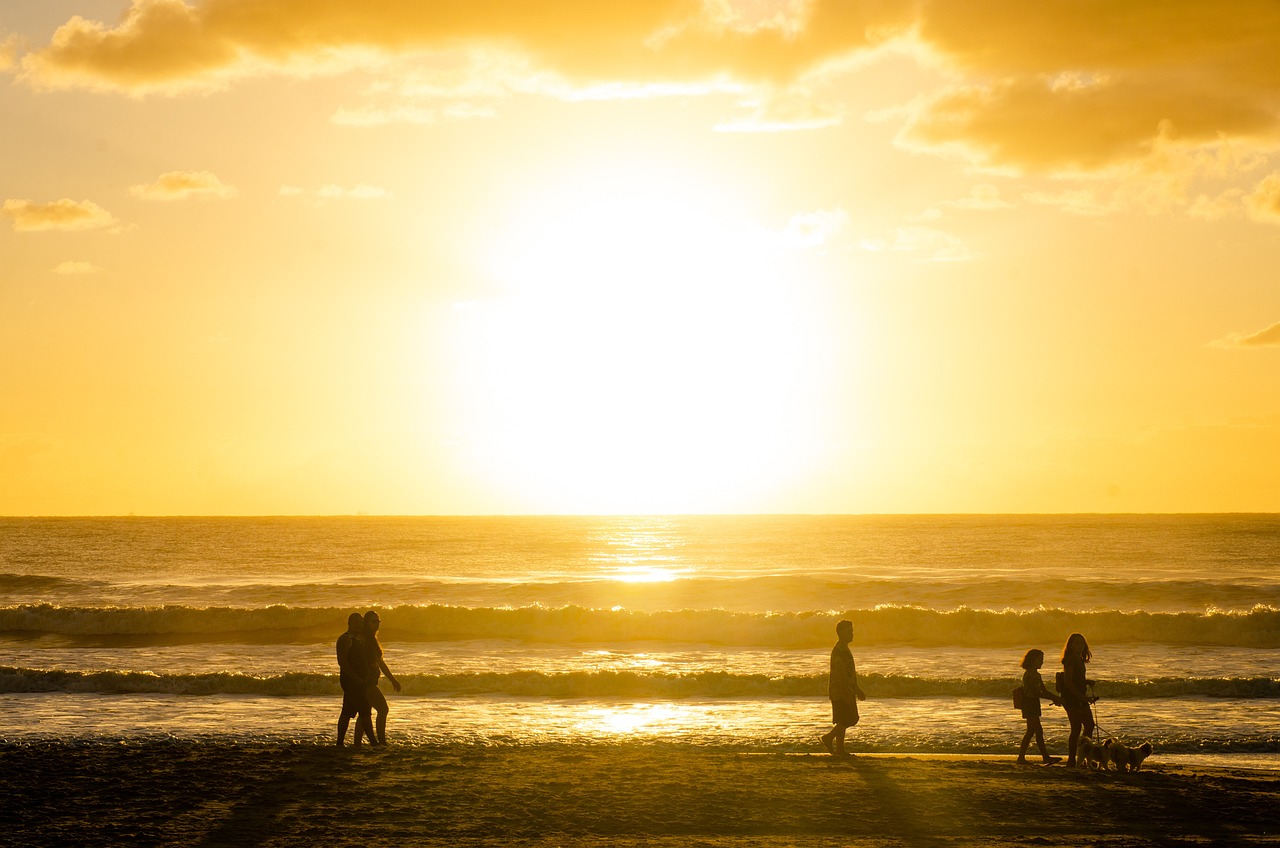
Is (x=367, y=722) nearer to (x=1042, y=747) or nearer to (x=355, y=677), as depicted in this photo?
(x=355, y=677)

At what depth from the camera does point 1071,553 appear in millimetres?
80938

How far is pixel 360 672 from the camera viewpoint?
1488 cm

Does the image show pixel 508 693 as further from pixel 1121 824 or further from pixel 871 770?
pixel 1121 824

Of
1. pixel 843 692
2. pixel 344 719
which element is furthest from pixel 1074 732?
pixel 344 719

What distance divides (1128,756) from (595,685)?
11560 millimetres

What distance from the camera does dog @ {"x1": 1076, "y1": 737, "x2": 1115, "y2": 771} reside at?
45.9ft

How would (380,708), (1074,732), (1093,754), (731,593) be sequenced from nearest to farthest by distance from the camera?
(1093,754) < (1074,732) < (380,708) < (731,593)

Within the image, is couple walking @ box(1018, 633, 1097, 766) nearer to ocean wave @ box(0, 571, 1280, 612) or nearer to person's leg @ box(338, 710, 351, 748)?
person's leg @ box(338, 710, 351, 748)

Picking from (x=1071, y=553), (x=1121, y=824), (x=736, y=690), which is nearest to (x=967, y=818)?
(x=1121, y=824)

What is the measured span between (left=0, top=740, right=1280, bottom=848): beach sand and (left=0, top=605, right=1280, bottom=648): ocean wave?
18.2m

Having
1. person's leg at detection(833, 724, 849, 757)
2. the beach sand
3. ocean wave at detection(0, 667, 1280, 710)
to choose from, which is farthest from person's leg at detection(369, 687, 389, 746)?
person's leg at detection(833, 724, 849, 757)

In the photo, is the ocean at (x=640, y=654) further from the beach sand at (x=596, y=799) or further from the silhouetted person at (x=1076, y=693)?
the beach sand at (x=596, y=799)

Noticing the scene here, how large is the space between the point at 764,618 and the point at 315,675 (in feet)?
51.2

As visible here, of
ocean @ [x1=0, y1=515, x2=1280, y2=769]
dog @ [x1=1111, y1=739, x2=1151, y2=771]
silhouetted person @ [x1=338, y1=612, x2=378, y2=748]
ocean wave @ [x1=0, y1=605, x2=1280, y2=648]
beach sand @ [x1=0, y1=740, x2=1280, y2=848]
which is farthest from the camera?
ocean wave @ [x1=0, y1=605, x2=1280, y2=648]
